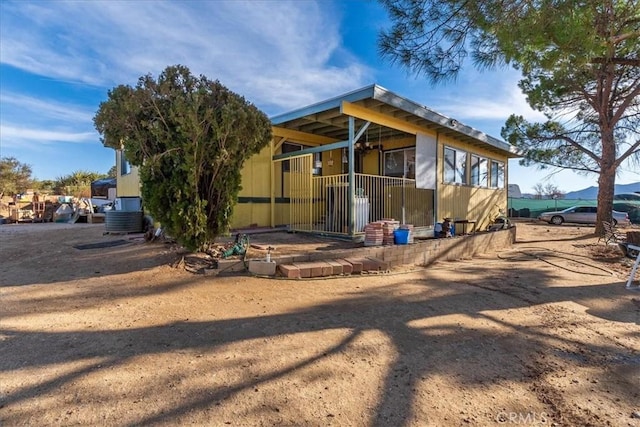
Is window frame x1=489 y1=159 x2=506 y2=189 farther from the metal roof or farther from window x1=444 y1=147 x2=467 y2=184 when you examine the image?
window x1=444 y1=147 x2=467 y2=184

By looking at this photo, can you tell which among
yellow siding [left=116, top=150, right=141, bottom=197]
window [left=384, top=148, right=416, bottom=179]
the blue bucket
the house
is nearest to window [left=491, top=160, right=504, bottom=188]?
the house

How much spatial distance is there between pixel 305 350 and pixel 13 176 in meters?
31.5

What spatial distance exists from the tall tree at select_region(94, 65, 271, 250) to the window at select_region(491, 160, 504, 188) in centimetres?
1035

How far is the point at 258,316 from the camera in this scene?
332 cm

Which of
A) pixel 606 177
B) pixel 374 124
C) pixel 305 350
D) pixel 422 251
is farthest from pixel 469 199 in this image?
pixel 305 350

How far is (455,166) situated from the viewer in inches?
392

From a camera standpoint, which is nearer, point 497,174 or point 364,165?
point 364,165

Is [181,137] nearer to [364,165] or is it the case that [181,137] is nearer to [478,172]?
[364,165]

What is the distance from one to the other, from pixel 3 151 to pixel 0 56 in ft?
73.6

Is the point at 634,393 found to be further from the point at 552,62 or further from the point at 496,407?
the point at 552,62

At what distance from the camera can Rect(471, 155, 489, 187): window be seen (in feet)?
36.1

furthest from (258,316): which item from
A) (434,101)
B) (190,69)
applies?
(434,101)

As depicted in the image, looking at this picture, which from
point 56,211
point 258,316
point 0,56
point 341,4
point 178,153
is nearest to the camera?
point 258,316

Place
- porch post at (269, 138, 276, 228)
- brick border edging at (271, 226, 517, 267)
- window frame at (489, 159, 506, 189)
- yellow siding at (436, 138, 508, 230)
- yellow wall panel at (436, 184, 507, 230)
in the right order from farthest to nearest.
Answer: window frame at (489, 159, 506, 189), yellow wall panel at (436, 184, 507, 230), yellow siding at (436, 138, 508, 230), porch post at (269, 138, 276, 228), brick border edging at (271, 226, 517, 267)
